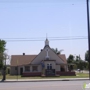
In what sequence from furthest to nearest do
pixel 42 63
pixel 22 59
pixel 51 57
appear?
pixel 22 59
pixel 51 57
pixel 42 63

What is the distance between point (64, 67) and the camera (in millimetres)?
69250

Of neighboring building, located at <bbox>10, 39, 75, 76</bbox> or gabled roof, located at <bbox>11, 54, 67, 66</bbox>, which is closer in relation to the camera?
neighboring building, located at <bbox>10, 39, 75, 76</bbox>

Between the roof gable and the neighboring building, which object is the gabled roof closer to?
the neighboring building

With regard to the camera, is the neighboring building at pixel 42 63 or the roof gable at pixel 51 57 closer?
the neighboring building at pixel 42 63

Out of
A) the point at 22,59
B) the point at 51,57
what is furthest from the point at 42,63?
the point at 22,59

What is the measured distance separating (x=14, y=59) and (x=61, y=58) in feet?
42.1

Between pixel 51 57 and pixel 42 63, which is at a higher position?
pixel 51 57

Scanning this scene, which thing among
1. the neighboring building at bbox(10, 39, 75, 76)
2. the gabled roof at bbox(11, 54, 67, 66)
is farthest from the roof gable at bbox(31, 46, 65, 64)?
the gabled roof at bbox(11, 54, 67, 66)

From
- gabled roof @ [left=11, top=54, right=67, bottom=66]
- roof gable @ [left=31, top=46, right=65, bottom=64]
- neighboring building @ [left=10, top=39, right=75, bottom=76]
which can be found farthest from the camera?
gabled roof @ [left=11, top=54, right=67, bottom=66]

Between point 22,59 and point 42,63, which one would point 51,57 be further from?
point 22,59

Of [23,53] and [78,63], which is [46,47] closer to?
[23,53]

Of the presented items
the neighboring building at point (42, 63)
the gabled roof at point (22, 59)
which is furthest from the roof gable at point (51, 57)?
the gabled roof at point (22, 59)

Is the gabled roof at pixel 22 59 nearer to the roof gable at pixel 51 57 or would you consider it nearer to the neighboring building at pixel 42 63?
the neighboring building at pixel 42 63

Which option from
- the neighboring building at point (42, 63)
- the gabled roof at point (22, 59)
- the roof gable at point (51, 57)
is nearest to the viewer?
the neighboring building at point (42, 63)
